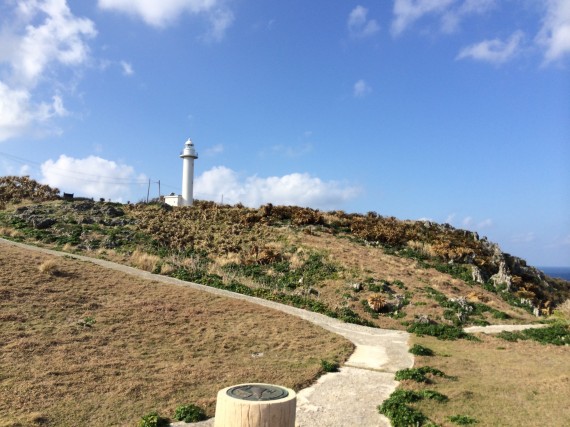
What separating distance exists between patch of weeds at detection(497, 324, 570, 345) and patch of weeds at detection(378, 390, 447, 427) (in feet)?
27.2

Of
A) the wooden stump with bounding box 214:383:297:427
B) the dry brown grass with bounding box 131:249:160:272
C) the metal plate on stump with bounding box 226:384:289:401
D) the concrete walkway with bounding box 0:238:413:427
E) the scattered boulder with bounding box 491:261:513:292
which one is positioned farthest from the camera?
the scattered boulder with bounding box 491:261:513:292

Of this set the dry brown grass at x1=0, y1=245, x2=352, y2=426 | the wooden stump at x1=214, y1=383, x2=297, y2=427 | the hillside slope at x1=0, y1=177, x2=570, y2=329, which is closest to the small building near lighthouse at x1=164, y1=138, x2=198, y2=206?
the hillside slope at x1=0, y1=177, x2=570, y2=329

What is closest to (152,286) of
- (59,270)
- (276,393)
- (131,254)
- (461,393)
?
(59,270)

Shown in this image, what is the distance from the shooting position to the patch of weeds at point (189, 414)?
826 cm

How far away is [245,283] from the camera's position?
21656 mm

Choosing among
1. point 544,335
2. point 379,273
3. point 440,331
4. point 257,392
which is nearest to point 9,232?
point 379,273

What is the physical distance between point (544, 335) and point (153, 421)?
1444 centimetres

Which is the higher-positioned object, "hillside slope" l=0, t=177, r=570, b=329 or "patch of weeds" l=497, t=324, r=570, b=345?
"hillside slope" l=0, t=177, r=570, b=329

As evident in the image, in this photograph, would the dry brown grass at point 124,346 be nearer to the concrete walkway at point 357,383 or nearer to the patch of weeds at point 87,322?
the patch of weeds at point 87,322

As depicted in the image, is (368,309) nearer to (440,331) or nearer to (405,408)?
(440,331)

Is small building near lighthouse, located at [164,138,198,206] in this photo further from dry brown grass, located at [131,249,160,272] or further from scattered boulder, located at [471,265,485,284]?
scattered boulder, located at [471,265,485,284]

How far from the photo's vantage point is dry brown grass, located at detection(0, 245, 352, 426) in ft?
29.2

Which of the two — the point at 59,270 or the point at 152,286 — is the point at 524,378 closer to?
the point at 152,286

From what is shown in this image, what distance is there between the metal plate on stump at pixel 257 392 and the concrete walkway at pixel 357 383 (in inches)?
108
